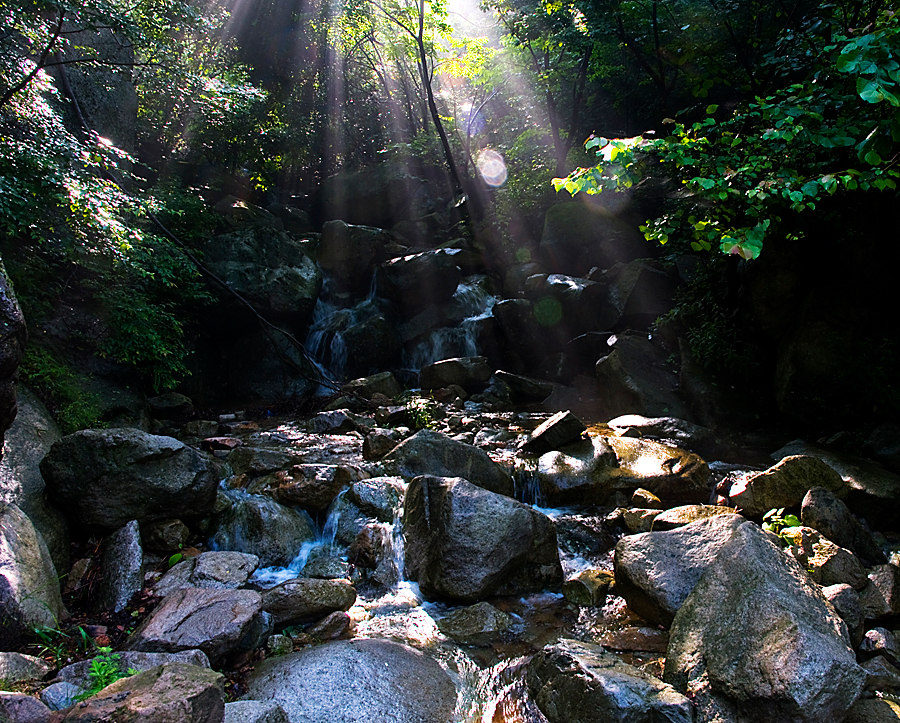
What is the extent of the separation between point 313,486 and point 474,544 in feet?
8.14

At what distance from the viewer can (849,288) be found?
8.02m

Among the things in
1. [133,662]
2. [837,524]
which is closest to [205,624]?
[133,662]

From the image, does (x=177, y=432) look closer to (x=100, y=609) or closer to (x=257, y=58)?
(x=100, y=609)

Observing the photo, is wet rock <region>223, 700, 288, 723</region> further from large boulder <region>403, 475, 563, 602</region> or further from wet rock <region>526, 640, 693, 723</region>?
large boulder <region>403, 475, 563, 602</region>

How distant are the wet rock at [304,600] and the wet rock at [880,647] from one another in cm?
399

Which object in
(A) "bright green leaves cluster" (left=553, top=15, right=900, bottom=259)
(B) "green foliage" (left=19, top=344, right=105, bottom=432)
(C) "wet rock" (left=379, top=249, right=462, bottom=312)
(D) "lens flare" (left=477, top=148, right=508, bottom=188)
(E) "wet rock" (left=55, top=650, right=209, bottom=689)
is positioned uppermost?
(D) "lens flare" (left=477, top=148, right=508, bottom=188)

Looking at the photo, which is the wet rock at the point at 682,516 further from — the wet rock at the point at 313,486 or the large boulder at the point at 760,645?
the wet rock at the point at 313,486

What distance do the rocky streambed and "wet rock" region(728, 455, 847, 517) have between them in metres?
0.02

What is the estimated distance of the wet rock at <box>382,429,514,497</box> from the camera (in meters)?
6.74

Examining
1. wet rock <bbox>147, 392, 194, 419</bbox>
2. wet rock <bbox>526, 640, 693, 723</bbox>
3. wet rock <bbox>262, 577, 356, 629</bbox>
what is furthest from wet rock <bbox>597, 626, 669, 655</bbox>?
wet rock <bbox>147, 392, 194, 419</bbox>

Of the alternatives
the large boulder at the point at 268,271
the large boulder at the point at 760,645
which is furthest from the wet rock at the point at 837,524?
the large boulder at the point at 268,271

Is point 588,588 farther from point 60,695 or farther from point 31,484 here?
point 31,484

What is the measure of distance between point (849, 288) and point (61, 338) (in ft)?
42.6

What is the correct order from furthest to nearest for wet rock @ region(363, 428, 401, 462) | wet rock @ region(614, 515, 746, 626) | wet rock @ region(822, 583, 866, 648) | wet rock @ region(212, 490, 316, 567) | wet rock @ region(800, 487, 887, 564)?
wet rock @ region(363, 428, 401, 462) < wet rock @ region(212, 490, 316, 567) < wet rock @ region(800, 487, 887, 564) < wet rock @ region(614, 515, 746, 626) < wet rock @ region(822, 583, 866, 648)
